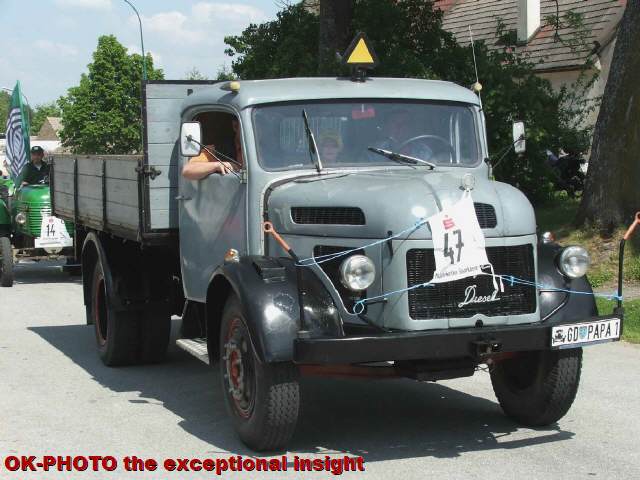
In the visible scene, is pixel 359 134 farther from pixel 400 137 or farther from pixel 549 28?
pixel 549 28

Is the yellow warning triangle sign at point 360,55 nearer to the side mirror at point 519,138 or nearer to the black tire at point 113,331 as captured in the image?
the side mirror at point 519,138

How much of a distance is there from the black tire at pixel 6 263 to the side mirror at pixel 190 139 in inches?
394

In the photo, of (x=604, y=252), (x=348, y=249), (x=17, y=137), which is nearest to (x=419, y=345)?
(x=348, y=249)

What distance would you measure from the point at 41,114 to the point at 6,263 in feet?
484

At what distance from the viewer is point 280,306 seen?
6.05m

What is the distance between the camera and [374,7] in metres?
19.7

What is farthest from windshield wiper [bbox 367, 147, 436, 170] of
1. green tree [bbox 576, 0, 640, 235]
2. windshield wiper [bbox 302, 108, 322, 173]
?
green tree [bbox 576, 0, 640, 235]

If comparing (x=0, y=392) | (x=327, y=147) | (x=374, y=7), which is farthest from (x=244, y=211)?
(x=374, y=7)

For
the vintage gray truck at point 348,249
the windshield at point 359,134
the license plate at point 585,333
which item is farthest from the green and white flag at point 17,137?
the license plate at point 585,333

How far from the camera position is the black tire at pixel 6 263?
16391 mm

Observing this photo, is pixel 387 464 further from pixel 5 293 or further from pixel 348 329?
pixel 5 293

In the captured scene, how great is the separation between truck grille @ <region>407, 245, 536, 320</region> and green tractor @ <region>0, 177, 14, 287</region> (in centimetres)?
1154

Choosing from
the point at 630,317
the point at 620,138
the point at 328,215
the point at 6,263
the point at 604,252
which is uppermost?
the point at 620,138

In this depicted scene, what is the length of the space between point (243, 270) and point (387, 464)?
139cm
